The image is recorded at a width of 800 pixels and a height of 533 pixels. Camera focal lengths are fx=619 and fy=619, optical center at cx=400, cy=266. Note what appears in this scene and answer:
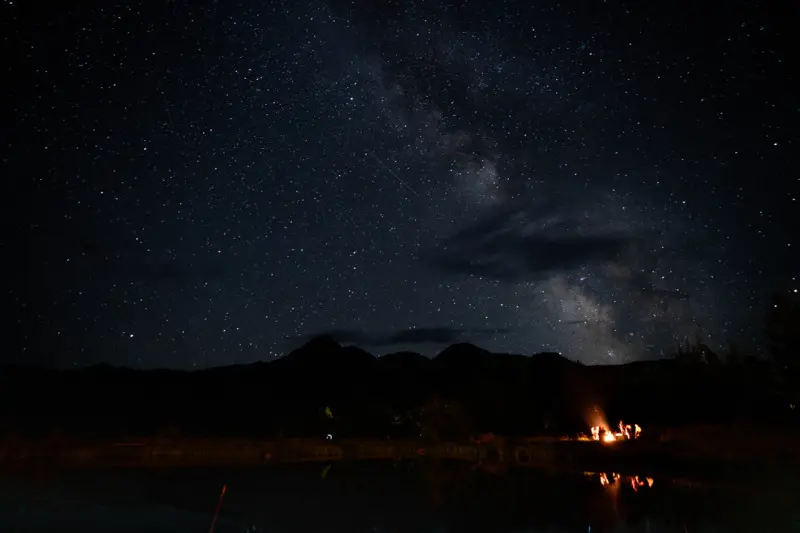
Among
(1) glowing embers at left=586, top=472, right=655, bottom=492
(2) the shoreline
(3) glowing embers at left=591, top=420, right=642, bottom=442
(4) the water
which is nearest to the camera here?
(4) the water

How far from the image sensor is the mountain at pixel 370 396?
35.7 m

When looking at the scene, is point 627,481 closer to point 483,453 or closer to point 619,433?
point 483,453

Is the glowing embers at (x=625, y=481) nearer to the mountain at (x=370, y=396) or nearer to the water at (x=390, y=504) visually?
the water at (x=390, y=504)

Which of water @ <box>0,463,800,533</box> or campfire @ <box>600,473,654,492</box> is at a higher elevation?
water @ <box>0,463,800,533</box>

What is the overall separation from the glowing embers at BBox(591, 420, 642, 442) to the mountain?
983 mm

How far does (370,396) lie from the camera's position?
90938 millimetres

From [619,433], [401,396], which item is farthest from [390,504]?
[401,396]

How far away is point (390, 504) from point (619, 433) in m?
26.3

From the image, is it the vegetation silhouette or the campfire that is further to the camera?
the vegetation silhouette

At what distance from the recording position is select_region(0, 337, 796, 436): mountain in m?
35.7

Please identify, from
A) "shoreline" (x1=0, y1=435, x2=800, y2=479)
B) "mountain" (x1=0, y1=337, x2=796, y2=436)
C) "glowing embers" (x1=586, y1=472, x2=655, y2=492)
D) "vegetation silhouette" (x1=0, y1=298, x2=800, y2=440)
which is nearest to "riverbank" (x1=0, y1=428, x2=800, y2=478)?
"shoreline" (x1=0, y1=435, x2=800, y2=479)

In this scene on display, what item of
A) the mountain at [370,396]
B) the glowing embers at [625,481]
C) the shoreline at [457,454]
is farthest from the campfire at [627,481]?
the mountain at [370,396]

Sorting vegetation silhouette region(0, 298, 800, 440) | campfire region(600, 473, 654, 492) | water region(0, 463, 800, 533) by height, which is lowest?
campfire region(600, 473, 654, 492)

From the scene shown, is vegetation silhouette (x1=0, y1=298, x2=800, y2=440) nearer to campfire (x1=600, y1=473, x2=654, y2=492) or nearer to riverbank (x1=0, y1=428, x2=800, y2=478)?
riverbank (x1=0, y1=428, x2=800, y2=478)
